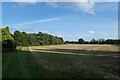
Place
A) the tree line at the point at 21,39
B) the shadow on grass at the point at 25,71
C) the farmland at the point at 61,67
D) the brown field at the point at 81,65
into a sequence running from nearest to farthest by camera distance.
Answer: the shadow on grass at the point at 25,71 → the farmland at the point at 61,67 → the brown field at the point at 81,65 → the tree line at the point at 21,39

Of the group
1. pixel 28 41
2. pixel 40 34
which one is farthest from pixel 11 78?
pixel 40 34

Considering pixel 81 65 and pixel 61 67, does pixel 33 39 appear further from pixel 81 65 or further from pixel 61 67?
pixel 61 67

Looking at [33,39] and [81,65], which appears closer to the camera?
[81,65]

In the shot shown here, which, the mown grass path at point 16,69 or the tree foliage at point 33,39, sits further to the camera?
the tree foliage at point 33,39

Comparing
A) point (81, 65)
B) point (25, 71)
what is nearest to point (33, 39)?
point (81, 65)

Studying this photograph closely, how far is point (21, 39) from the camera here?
356 ft

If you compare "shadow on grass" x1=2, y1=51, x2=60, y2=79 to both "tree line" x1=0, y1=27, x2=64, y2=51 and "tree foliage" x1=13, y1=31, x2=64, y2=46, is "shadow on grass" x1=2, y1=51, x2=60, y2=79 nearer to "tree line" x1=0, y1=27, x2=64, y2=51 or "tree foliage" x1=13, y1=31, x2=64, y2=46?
"tree line" x1=0, y1=27, x2=64, y2=51

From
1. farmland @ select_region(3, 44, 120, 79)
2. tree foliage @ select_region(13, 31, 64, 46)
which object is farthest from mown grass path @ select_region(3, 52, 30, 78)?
tree foliage @ select_region(13, 31, 64, 46)

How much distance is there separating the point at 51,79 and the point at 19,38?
93183 mm

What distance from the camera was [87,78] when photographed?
15008mm

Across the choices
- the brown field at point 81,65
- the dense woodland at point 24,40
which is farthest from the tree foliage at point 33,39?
the brown field at point 81,65

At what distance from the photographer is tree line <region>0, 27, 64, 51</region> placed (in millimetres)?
62469

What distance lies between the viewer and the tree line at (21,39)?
62.5 metres

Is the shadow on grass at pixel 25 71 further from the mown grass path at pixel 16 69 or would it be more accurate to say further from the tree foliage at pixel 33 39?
the tree foliage at pixel 33 39
